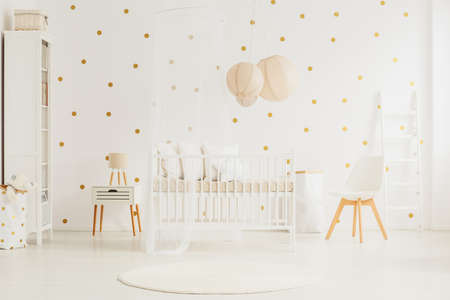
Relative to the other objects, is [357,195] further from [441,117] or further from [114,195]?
[114,195]

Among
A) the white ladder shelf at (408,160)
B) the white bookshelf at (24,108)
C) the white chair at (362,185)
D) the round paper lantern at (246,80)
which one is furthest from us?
the white ladder shelf at (408,160)

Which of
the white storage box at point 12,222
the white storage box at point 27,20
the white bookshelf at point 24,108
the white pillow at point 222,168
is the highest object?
the white storage box at point 27,20

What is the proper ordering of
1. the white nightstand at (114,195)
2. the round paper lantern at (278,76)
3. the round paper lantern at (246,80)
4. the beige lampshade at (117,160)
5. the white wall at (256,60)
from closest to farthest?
1. the round paper lantern at (246,80)
2. the round paper lantern at (278,76)
3. the white nightstand at (114,195)
4. the beige lampshade at (117,160)
5. the white wall at (256,60)

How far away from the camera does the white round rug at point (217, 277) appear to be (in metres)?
2.79

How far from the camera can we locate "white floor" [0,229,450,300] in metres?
2.73

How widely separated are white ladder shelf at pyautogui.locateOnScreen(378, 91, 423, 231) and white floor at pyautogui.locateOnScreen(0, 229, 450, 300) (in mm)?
315

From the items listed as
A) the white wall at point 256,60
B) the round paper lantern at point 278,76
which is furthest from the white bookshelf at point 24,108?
the round paper lantern at point 278,76

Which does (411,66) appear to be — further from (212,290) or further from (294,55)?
(212,290)

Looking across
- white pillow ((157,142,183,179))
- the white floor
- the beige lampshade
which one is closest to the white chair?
the white floor

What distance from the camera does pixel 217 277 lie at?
3.05 metres

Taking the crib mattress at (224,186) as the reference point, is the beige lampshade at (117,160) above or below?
above

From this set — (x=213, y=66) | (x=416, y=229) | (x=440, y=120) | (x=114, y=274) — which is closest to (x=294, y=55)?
(x=213, y=66)

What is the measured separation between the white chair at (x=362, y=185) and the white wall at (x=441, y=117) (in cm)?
80

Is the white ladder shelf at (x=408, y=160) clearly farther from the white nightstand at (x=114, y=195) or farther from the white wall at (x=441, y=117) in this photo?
the white nightstand at (x=114, y=195)
